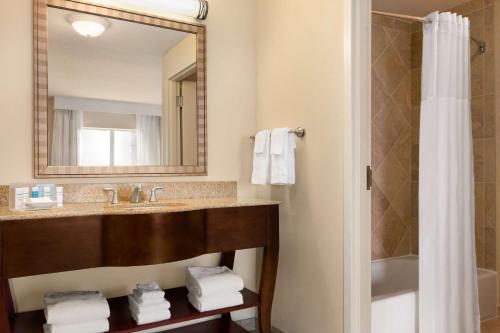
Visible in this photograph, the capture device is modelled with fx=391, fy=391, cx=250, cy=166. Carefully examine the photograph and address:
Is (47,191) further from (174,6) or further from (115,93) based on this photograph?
(174,6)

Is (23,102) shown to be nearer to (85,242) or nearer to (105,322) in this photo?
(85,242)

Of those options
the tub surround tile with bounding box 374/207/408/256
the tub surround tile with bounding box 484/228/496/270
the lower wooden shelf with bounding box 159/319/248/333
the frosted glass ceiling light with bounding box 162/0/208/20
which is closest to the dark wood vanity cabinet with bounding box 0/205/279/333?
the lower wooden shelf with bounding box 159/319/248/333

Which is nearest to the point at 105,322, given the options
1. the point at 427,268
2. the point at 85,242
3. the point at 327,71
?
the point at 85,242

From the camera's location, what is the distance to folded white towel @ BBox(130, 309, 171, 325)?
175 centimetres

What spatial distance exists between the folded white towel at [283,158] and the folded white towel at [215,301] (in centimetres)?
63

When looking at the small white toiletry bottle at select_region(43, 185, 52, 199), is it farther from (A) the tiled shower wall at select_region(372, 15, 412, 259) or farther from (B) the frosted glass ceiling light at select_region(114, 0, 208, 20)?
(A) the tiled shower wall at select_region(372, 15, 412, 259)

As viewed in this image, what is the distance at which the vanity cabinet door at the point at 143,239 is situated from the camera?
1605 millimetres

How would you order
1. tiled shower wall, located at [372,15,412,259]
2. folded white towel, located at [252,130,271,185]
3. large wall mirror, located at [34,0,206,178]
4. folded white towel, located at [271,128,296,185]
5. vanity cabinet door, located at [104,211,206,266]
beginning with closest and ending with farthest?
vanity cabinet door, located at [104,211,206,266]
large wall mirror, located at [34,0,206,178]
folded white towel, located at [271,128,296,185]
folded white towel, located at [252,130,271,185]
tiled shower wall, located at [372,15,412,259]

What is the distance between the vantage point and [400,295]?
2166 millimetres

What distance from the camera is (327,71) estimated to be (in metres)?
1.96

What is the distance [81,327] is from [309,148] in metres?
1.37

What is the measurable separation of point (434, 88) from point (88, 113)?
1.91 m

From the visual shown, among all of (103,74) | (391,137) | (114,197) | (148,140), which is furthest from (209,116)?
(391,137)

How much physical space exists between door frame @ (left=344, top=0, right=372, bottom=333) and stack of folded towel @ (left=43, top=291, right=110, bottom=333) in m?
1.11
